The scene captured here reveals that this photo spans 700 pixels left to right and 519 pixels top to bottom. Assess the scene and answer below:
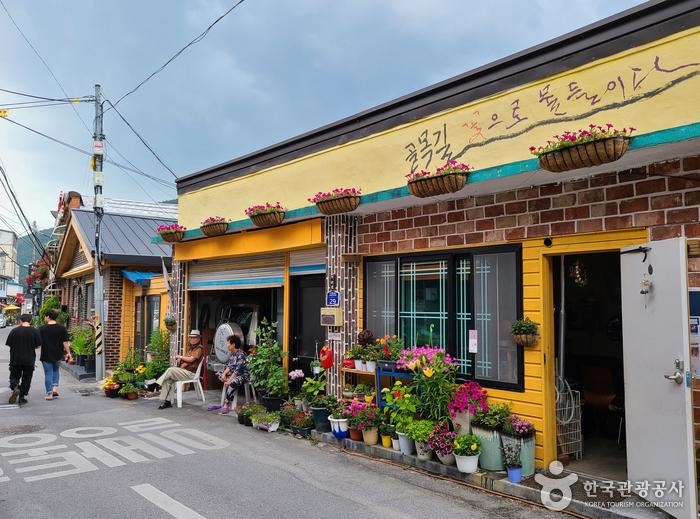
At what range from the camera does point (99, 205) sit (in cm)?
1357

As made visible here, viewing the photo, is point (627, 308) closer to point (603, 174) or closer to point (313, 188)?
point (603, 174)

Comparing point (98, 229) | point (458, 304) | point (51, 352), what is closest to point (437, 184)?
point (458, 304)

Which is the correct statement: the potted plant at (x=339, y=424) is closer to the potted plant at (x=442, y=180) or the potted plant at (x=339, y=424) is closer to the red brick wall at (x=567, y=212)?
the red brick wall at (x=567, y=212)

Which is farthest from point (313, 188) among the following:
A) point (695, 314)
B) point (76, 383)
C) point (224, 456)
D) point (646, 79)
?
point (76, 383)

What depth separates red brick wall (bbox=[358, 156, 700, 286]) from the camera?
4805mm

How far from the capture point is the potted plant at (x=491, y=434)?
5.63 metres

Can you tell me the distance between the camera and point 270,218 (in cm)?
864

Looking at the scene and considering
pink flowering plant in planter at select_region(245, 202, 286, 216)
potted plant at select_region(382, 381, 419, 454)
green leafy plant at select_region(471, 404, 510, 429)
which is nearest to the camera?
green leafy plant at select_region(471, 404, 510, 429)

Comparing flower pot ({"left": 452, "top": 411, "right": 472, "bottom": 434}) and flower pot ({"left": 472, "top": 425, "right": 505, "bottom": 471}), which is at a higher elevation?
flower pot ({"left": 452, "top": 411, "right": 472, "bottom": 434})

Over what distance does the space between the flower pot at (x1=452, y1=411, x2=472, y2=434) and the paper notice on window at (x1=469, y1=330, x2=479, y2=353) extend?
785 millimetres

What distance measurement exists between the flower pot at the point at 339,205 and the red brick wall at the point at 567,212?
2.09 feet

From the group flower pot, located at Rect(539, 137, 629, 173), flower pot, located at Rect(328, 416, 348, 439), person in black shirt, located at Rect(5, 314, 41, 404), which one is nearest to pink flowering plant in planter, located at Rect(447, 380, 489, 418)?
flower pot, located at Rect(328, 416, 348, 439)

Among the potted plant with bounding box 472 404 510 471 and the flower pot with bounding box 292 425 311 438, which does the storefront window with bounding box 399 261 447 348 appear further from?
the flower pot with bounding box 292 425 311 438

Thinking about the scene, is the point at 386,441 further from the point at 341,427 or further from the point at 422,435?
the point at 422,435
